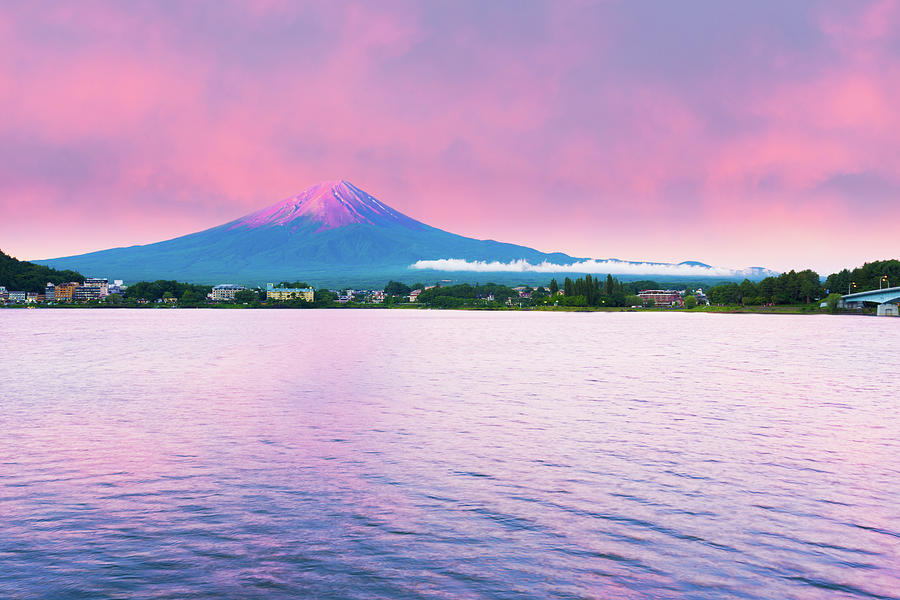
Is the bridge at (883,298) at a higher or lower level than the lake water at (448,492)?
higher

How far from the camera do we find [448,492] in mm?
16609

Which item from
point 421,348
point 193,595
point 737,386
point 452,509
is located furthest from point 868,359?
point 193,595

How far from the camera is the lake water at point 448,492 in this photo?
11.5 meters

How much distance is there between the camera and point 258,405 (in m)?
32.2

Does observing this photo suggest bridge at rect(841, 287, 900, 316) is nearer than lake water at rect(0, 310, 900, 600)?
No

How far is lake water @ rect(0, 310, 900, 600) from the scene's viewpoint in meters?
11.5

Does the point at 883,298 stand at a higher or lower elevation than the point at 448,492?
higher

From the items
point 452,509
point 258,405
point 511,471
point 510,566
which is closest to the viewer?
point 510,566

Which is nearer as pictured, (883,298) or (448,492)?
(448,492)

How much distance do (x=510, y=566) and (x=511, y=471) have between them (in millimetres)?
7062

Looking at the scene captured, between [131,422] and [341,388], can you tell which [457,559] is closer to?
[131,422]

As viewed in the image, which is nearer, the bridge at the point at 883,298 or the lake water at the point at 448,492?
the lake water at the point at 448,492

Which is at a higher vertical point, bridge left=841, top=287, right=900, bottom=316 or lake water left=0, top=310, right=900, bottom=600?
bridge left=841, top=287, right=900, bottom=316

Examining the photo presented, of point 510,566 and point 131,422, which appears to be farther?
point 131,422
